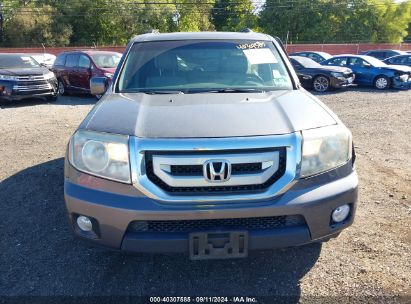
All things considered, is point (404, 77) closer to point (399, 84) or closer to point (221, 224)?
point (399, 84)

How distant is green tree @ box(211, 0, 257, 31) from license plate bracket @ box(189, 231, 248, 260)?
2137 inches

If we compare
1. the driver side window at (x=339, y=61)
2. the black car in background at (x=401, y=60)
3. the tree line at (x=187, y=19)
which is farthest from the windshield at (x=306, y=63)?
the tree line at (x=187, y=19)

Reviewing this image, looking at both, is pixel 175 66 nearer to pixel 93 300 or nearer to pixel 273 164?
pixel 273 164

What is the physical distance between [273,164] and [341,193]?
0.53 m

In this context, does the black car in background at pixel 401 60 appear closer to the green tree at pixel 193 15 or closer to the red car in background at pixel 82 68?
the red car in background at pixel 82 68

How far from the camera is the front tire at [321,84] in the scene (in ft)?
46.1

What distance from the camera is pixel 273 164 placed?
2336 mm

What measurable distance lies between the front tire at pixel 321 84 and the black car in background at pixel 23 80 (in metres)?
9.38

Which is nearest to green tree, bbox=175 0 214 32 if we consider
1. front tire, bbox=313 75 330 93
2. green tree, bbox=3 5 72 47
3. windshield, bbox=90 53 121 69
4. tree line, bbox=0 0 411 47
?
tree line, bbox=0 0 411 47

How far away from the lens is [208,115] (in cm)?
260

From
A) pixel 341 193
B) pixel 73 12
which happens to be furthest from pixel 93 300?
pixel 73 12

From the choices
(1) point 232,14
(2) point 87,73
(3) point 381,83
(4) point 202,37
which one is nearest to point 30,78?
(2) point 87,73

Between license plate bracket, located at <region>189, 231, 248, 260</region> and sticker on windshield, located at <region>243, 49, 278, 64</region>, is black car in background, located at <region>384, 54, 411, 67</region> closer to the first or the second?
sticker on windshield, located at <region>243, 49, 278, 64</region>

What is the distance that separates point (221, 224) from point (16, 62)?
39.5 ft
